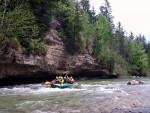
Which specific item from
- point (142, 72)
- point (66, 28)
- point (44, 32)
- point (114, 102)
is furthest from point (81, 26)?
point (142, 72)

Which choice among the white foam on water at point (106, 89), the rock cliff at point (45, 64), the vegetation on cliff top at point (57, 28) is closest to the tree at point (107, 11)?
the vegetation on cliff top at point (57, 28)

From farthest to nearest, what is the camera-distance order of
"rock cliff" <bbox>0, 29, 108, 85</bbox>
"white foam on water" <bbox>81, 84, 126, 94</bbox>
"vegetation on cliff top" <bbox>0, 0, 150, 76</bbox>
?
"rock cliff" <bbox>0, 29, 108, 85</bbox> < "vegetation on cliff top" <bbox>0, 0, 150, 76</bbox> < "white foam on water" <bbox>81, 84, 126, 94</bbox>

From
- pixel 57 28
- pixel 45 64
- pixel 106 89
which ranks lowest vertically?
pixel 106 89

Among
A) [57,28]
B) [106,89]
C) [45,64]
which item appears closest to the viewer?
[106,89]

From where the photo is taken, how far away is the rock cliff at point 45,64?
29453 millimetres

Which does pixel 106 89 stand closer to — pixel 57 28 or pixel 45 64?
pixel 45 64

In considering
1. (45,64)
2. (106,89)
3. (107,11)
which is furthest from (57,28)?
(107,11)

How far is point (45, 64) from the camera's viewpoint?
114 feet

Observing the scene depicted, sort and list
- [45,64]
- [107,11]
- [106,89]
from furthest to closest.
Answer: [107,11], [45,64], [106,89]

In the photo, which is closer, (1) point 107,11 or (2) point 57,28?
(2) point 57,28

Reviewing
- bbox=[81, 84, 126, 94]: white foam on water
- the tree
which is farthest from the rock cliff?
the tree

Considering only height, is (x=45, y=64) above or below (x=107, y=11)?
below

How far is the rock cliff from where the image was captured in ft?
96.6

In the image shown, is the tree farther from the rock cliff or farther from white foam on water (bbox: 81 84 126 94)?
white foam on water (bbox: 81 84 126 94)
